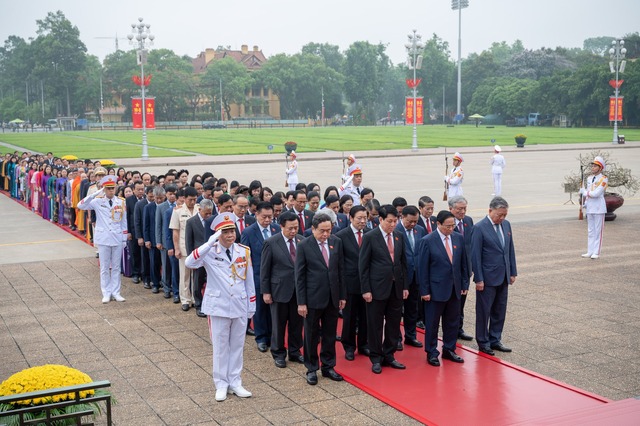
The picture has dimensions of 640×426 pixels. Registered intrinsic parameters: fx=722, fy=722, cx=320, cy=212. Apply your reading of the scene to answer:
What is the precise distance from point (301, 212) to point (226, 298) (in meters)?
3.02

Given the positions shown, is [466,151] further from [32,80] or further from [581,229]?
[32,80]

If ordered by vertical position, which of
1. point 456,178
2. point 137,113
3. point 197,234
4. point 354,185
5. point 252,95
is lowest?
point 197,234

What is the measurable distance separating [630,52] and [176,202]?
102 m

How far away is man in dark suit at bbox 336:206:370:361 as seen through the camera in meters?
8.23

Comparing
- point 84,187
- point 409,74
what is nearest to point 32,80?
point 409,74

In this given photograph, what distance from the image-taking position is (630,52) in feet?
327

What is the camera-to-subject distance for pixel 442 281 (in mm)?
8234

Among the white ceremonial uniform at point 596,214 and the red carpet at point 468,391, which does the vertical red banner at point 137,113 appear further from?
the red carpet at point 468,391

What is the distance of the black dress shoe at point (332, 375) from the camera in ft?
25.4

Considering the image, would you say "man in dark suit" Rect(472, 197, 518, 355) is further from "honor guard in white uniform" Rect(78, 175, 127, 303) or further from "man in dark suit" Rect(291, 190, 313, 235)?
"honor guard in white uniform" Rect(78, 175, 127, 303)

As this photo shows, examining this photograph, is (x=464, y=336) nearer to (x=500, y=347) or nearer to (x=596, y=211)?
(x=500, y=347)

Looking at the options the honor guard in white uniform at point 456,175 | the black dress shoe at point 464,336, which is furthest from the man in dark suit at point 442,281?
the honor guard in white uniform at point 456,175

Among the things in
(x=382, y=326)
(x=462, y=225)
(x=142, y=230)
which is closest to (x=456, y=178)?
(x=462, y=225)

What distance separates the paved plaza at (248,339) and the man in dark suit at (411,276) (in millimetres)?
524
